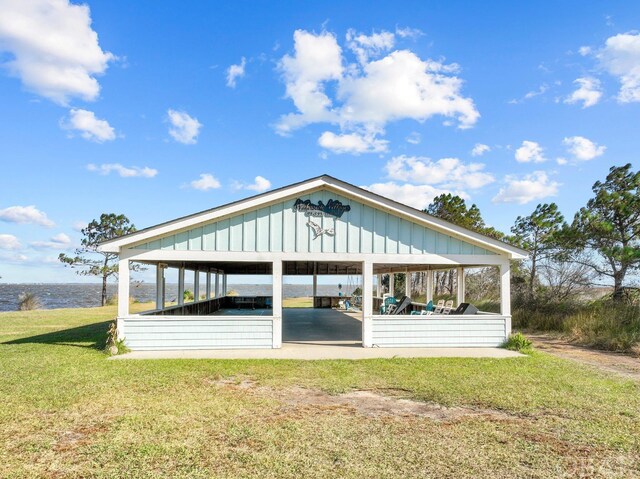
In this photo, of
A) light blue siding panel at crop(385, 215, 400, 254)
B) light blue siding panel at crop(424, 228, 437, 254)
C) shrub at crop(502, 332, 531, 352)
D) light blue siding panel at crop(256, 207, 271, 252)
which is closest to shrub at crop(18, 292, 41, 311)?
light blue siding panel at crop(256, 207, 271, 252)

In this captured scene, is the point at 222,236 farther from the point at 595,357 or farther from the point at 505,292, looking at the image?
the point at 595,357

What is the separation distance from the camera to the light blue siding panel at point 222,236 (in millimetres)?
11148

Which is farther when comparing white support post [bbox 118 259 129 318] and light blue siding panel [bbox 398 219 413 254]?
light blue siding panel [bbox 398 219 413 254]

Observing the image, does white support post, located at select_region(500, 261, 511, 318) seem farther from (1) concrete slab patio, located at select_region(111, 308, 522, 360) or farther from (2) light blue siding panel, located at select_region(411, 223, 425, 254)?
(2) light blue siding panel, located at select_region(411, 223, 425, 254)

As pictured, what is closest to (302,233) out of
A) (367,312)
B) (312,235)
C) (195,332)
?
(312,235)

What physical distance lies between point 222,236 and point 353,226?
3.41 m

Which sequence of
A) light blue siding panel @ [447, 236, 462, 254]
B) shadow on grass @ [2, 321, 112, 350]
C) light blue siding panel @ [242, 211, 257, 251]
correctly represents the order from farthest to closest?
light blue siding panel @ [447, 236, 462, 254]
shadow on grass @ [2, 321, 112, 350]
light blue siding panel @ [242, 211, 257, 251]

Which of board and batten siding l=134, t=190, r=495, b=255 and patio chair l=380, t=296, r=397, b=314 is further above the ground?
board and batten siding l=134, t=190, r=495, b=255

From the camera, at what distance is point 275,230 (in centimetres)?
1134

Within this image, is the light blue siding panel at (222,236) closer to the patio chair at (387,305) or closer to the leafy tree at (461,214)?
the patio chair at (387,305)

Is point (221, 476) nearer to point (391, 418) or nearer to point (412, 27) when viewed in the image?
point (391, 418)

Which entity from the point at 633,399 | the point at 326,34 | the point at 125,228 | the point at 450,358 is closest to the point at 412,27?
the point at 326,34

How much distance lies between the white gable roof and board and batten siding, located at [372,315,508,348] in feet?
6.70

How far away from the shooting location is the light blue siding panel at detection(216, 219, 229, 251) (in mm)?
11148
